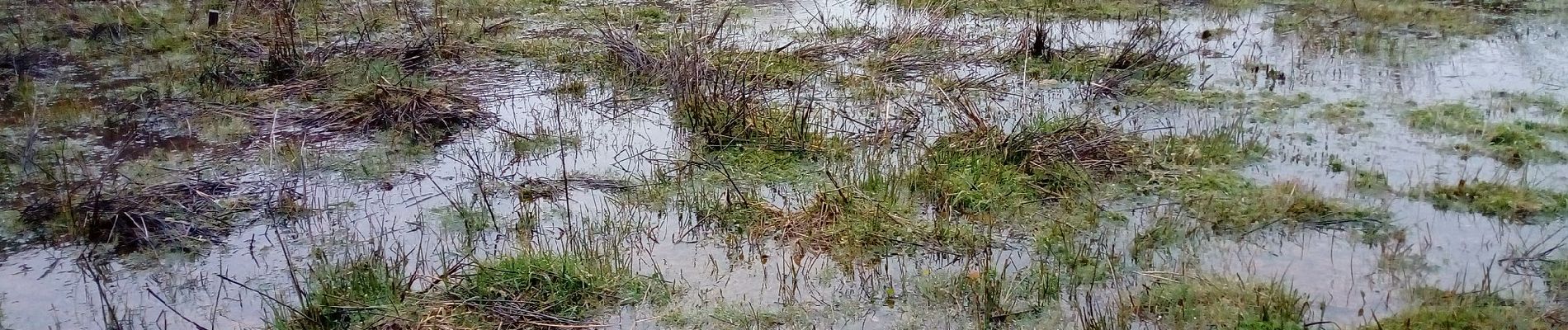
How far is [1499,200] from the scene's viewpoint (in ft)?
13.6

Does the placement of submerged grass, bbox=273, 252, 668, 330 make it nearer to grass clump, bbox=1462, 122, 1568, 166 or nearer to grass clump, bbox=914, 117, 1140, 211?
grass clump, bbox=914, 117, 1140, 211

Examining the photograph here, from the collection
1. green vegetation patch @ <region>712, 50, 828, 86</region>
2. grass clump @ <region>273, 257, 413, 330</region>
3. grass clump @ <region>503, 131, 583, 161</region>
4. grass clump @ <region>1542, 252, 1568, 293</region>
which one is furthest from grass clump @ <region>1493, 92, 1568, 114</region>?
grass clump @ <region>273, 257, 413, 330</region>

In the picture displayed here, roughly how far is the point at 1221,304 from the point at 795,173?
1815 mm

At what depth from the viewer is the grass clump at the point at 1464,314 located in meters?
3.27

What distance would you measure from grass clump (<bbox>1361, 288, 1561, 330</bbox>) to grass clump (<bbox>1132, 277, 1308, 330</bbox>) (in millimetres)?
214

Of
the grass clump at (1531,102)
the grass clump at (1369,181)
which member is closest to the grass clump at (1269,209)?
the grass clump at (1369,181)

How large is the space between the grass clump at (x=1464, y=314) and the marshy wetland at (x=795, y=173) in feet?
0.05

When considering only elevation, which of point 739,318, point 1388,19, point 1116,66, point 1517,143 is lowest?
point 739,318

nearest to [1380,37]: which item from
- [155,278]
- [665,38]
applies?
[665,38]

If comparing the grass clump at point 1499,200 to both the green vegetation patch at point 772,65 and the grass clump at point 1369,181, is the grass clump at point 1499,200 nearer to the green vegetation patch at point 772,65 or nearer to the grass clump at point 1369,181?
the grass clump at point 1369,181

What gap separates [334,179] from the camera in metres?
4.65

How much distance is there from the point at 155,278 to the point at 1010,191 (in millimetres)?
2899

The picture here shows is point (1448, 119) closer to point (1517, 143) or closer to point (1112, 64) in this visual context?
point (1517, 143)

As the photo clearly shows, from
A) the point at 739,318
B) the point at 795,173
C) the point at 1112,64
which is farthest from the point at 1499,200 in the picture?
the point at 739,318
